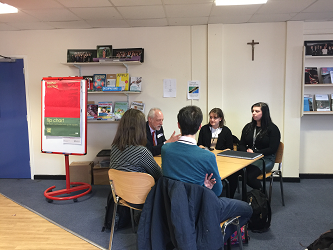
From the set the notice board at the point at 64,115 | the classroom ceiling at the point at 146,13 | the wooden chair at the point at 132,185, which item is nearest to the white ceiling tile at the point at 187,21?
the classroom ceiling at the point at 146,13

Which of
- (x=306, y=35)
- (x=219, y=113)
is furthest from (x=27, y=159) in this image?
(x=306, y=35)

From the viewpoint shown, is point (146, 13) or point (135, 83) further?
point (135, 83)

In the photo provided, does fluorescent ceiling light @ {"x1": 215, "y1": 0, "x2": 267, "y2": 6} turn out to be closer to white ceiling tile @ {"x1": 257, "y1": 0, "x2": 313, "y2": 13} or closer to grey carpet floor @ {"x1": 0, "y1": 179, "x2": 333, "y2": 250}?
white ceiling tile @ {"x1": 257, "y1": 0, "x2": 313, "y2": 13}

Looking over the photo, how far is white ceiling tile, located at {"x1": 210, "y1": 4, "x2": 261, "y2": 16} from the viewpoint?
328cm

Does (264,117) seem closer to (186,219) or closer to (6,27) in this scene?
(186,219)

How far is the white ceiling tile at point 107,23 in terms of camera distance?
12.4 ft

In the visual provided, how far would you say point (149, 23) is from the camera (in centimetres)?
391

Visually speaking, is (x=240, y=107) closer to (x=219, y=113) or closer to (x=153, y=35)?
(x=219, y=113)

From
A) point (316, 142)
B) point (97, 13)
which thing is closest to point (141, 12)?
point (97, 13)

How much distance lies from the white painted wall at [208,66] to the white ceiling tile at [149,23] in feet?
0.34

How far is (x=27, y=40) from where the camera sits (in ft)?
13.8

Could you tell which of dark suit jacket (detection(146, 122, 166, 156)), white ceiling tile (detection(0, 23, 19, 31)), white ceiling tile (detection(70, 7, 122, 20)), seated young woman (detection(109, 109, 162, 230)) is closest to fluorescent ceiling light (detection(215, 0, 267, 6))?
white ceiling tile (detection(70, 7, 122, 20))

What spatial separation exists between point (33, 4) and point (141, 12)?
1.37 meters

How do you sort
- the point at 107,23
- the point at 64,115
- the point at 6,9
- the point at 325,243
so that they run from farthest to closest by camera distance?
the point at 107,23, the point at 64,115, the point at 6,9, the point at 325,243
